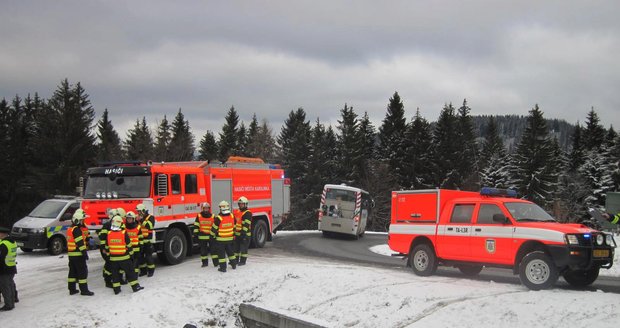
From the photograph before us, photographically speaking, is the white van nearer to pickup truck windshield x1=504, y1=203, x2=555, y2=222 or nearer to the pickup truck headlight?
pickup truck windshield x1=504, y1=203, x2=555, y2=222

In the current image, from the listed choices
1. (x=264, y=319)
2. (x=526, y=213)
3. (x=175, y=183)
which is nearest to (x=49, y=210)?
(x=175, y=183)

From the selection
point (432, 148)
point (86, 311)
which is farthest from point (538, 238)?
point (432, 148)

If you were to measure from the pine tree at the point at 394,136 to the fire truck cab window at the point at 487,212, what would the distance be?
42.2 meters

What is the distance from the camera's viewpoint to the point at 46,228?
17.5m

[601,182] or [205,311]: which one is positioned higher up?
[601,182]

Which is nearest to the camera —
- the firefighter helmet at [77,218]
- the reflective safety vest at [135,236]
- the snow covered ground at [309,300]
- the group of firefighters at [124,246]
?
the snow covered ground at [309,300]

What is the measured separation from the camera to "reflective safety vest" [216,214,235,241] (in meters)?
13.6

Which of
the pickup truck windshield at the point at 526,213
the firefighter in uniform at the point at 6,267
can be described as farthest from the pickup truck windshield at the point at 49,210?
the pickup truck windshield at the point at 526,213

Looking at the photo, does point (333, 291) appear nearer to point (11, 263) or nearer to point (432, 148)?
point (11, 263)

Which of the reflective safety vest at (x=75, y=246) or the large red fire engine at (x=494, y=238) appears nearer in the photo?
the large red fire engine at (x=494, y=238)

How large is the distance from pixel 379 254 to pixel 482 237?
9.26 metres

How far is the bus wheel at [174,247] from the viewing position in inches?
563

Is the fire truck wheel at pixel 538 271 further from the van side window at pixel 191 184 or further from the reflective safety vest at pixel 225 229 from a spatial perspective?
the van side window at pixel 191 184

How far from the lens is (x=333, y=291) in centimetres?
1164
